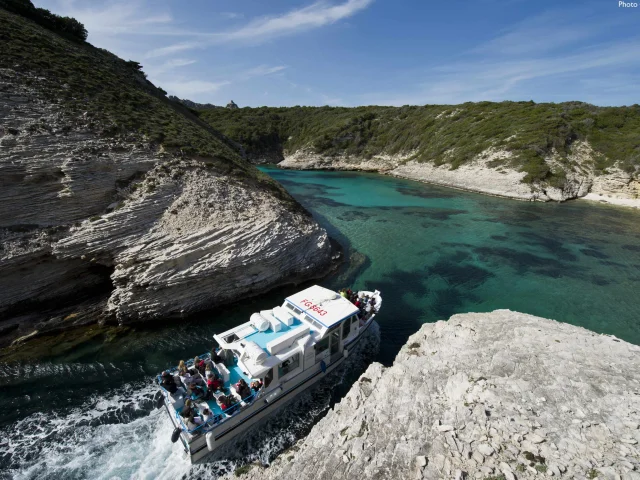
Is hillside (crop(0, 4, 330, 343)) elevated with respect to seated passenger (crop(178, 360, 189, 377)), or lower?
elevated

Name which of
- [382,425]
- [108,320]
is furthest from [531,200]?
[108,320]

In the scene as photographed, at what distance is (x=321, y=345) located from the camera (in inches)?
574

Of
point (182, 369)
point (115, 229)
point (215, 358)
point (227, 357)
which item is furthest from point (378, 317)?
point (115, 229)

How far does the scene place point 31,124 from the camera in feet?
63.5

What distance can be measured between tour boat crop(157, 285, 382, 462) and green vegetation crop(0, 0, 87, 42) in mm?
39548

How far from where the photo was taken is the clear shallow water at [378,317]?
1152 centimetres

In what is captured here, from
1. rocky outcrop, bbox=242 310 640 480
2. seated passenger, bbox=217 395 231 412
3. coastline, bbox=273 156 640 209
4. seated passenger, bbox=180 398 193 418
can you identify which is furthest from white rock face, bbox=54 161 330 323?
coastline, bbox=273 156 640 209

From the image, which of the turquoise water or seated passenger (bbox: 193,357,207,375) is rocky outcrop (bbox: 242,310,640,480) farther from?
the turquoise water

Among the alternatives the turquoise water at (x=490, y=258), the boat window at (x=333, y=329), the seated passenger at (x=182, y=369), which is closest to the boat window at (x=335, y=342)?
the boat window at (x=333, y=329)

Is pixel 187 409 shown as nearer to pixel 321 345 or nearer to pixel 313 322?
pixel 321 345

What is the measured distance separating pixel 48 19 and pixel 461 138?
73245mm

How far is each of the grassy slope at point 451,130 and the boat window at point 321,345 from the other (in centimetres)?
5375

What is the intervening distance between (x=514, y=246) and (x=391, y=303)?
712 inches

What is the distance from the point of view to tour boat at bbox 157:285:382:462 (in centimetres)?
1152
